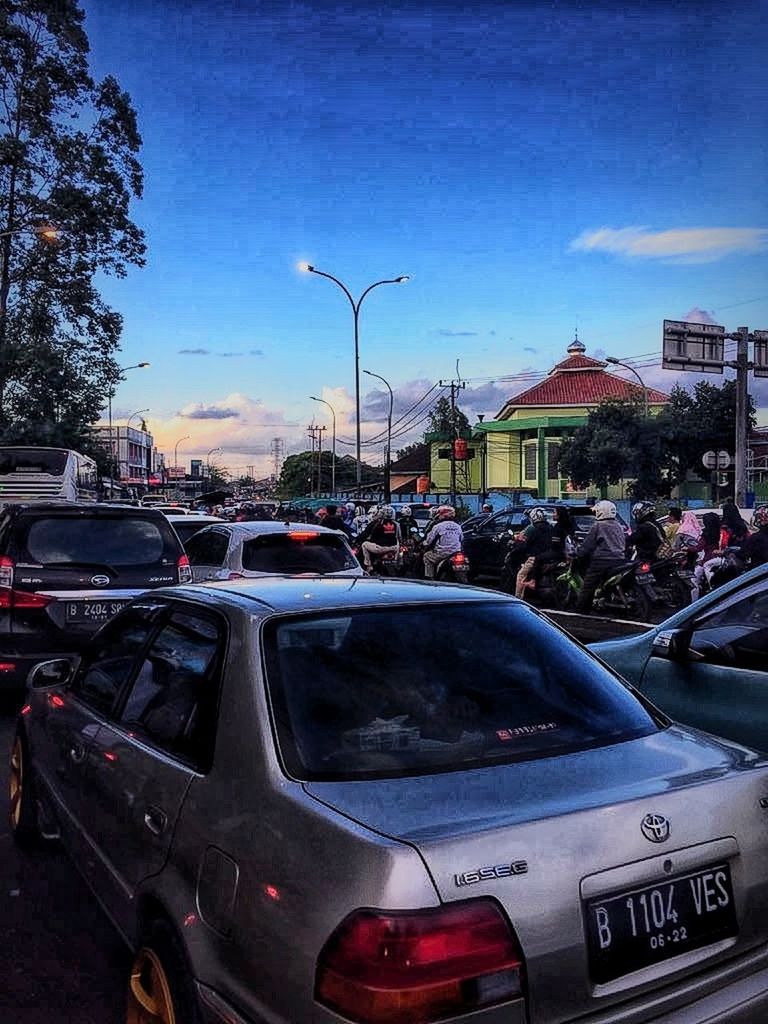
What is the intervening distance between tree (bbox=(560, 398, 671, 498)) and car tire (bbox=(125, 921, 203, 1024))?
40517 mm

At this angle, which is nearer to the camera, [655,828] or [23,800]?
[655,828]

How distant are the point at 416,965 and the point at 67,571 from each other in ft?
18.8

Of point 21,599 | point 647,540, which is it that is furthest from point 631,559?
point 21,599

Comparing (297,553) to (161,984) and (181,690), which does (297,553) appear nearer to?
(181,690)

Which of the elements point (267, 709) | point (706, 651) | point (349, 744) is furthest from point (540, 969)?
point (706, 651)

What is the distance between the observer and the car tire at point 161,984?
223 cm

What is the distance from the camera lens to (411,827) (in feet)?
6.34

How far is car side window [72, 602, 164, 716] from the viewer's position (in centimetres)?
338

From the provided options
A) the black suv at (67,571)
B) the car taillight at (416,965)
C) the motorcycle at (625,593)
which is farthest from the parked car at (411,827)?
the motorcycle at (625,593)

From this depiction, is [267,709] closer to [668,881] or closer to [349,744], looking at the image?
[349,744]

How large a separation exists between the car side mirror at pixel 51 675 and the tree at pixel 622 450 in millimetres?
39214

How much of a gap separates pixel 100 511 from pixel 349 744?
5.50 m

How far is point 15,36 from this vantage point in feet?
85.7

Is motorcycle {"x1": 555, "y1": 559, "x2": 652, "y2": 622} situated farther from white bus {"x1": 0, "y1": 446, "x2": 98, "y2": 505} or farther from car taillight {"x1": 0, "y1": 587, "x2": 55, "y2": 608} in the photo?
white bus {"x1": 0, "y1": 446, "x2": 98, "y2": 505}
